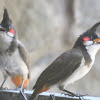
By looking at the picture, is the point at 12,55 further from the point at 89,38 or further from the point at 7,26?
the point at 89,38

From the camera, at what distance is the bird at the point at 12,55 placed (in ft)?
5.29

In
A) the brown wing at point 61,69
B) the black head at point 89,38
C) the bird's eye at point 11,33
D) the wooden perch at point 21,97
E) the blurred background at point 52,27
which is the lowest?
the blurred background at point 52,27

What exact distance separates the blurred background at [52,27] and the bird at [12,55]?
0.90 m

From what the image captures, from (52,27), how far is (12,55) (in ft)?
3.78

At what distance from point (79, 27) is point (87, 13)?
143mm

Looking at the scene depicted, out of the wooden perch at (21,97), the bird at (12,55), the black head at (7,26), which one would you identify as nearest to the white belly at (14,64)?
the bird at (12,55)

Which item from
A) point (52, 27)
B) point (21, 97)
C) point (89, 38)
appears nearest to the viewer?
point (21, 97)

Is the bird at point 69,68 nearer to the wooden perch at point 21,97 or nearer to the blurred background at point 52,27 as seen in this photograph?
the wooden perch at point 21,97

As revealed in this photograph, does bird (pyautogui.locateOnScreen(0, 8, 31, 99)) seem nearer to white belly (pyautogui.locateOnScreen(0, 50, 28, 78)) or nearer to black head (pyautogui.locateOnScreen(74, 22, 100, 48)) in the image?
white belly (pyautogui.locateOnScreen(0, 50, 28, 78))

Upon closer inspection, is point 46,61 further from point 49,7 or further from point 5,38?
point 5,38

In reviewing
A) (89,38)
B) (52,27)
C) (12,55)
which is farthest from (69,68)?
(52,27)

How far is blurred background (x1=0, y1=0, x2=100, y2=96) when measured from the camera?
8.58 feet

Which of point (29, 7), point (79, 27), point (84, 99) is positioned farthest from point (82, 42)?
point (79, 27)

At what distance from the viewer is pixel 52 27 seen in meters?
2.77
